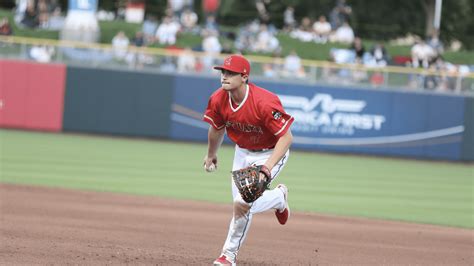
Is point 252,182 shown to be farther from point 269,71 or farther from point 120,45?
point 120,45

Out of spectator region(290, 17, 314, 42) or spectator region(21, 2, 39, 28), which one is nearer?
spectator region(21, 2, 39, 28)

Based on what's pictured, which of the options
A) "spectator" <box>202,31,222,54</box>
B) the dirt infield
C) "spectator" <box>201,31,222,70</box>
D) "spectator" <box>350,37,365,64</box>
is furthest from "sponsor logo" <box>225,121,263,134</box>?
"spectator" <box>350,37,365,64</box>

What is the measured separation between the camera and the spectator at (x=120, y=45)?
23453 mm

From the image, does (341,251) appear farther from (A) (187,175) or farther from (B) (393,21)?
(B) (393,21)

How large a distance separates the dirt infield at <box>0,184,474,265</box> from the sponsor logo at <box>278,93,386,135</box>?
426 inches

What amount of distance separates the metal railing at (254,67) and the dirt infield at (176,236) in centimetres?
1031

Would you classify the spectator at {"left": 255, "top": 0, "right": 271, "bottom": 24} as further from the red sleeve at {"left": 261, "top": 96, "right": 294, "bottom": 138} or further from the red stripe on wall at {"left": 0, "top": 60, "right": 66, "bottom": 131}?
the red sleeve at {"left": 261, "top": 96, "right": 294, "bottom": 138}

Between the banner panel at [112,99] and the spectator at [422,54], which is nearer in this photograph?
the banner panel at [112,99]

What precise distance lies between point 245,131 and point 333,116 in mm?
16164

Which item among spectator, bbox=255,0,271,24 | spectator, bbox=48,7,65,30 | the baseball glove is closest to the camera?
the baseball glove

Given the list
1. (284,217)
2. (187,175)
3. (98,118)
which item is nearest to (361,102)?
(98,118)

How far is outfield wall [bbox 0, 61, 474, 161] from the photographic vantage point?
23.7 m

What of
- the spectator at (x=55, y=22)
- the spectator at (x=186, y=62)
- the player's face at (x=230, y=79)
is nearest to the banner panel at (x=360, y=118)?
the spectator at (x=186, y=62)

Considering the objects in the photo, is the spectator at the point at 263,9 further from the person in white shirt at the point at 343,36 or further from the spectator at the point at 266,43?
the spectator at the point at 266,43
